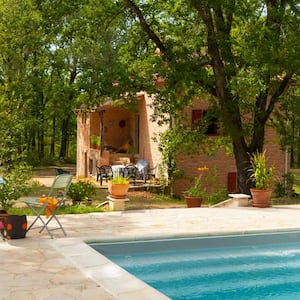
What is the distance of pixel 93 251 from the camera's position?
22.4ft

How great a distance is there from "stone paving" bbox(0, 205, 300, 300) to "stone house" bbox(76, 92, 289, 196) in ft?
15.1

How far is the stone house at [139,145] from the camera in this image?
17.9m

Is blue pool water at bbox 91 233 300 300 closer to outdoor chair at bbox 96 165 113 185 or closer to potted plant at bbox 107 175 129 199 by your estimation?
potted plant at bbox 107 175 129 199

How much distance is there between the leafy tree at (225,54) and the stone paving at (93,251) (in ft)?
10.1

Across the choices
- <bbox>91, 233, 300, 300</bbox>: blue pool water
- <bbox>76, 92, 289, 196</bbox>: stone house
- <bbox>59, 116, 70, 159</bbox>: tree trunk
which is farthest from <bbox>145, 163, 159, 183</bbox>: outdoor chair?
<bbox>59, 116, 70, 159</bbox>: tree trunk

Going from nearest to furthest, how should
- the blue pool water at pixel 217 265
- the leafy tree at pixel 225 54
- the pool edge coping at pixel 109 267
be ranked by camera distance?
the pool edge coping at pixel 109 267 < the blue pool water at pixel 217 265 < the leafy tree at pixel 225 54

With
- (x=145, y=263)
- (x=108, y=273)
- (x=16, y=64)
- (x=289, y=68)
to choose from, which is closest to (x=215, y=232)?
(x=145, y=263)

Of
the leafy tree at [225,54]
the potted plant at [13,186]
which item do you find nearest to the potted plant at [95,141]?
the leafy tree at [225,54]

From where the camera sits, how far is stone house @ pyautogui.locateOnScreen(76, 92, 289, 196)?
17.9 meters

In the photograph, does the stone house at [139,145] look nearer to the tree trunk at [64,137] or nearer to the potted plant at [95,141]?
the potted plant at [95,141]

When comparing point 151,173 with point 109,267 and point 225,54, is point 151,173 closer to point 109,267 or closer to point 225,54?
point 225,54

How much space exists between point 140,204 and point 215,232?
266 inches

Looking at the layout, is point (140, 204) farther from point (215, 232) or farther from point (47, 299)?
point (47, 299)

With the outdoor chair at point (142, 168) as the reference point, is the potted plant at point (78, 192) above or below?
below
